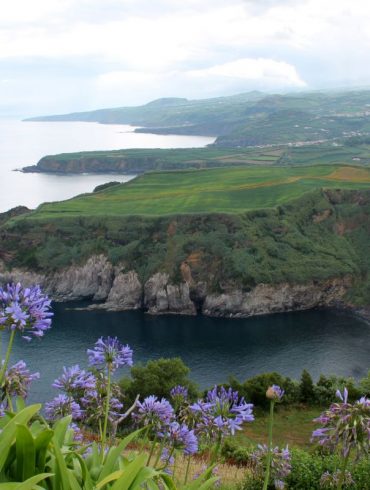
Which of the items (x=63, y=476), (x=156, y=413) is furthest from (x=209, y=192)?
(x=63, y=476)

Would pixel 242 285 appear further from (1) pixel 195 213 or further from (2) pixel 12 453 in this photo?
(2) pixel 12 453

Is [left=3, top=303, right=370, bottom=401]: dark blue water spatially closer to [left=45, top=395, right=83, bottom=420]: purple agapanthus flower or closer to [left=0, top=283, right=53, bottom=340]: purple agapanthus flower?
[left=45, top=395, right=83, bottom=420]: purple agapanthus flower

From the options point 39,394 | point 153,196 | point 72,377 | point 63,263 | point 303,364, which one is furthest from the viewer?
point 153,196

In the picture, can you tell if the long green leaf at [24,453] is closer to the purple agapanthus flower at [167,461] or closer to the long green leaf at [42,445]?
the long green leaf at [42,445]

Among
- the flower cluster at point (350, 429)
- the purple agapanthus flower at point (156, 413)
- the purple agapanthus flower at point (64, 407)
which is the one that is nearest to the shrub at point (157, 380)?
the purple agapanthus flower at point (64, 407)

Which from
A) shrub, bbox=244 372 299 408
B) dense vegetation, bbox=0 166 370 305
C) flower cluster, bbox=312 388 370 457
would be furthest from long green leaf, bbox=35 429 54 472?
dense vegetation, bbox=0 166 370 305

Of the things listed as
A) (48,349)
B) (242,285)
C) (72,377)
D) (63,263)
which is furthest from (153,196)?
(72,377)

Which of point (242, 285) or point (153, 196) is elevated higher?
point (153, 196)

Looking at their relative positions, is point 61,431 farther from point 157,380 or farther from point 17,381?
point 157,380
